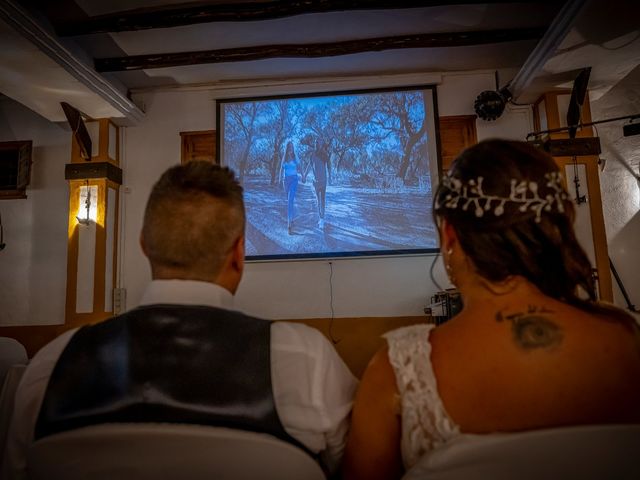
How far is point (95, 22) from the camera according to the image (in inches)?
136

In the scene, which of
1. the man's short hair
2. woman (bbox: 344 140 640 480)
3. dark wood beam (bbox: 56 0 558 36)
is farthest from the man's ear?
dark wood beam (bbox: 56 0 558 36)

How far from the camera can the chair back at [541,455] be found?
0.57m

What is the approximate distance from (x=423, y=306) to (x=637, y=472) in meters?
3.59

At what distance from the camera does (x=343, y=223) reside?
4277 millimetres

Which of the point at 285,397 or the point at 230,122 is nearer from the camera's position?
the point at 285,397

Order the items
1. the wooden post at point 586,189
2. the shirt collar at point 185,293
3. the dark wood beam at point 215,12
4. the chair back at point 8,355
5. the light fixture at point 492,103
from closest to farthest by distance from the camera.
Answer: the shirt collar at point 185,293, the chair back at point 8,355, the dark wood beam at point 215,12, the wooden post at point 586,189, the light fixture at point 492,103

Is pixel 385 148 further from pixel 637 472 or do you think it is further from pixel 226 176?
pixel 637 472

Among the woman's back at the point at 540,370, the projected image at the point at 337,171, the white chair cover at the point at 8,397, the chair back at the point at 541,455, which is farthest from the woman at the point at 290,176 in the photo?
the chair back at the point at 541,455

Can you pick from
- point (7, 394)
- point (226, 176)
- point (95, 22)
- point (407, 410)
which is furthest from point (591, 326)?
point (95, 22)

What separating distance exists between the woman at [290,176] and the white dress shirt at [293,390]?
11.2ft

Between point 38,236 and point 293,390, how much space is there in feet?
15.7

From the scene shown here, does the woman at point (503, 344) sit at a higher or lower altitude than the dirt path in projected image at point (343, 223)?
lower

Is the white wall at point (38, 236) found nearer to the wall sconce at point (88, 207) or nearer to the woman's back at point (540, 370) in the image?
the wall sconce at point (88, 207)

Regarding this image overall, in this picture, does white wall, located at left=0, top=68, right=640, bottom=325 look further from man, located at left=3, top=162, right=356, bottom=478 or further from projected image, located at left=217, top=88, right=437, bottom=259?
man, located at left=3, top=162, right=356, bottom=478
